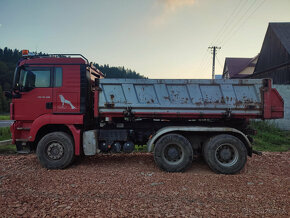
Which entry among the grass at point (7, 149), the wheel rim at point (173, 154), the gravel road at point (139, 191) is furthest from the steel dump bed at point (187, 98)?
the grass at point (7, 149)

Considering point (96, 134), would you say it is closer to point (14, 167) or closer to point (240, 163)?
point (14, 167)

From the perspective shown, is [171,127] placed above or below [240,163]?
above

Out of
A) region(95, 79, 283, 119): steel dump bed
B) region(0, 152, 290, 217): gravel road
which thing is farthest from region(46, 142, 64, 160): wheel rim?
region(95, 79, 283, 119): steel dump bed

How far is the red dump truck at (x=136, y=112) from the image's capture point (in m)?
4.37

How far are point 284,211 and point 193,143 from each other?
7.59ft

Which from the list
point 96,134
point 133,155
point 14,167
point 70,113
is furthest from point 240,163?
point 14,167

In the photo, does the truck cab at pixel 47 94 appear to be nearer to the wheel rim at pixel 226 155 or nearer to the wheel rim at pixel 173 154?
the wheel rim at pixel 173 154

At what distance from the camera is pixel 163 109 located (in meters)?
4.45

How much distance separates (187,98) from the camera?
14.5 ft

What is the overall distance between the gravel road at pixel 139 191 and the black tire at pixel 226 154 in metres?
0.23

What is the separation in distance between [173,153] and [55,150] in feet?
10.4

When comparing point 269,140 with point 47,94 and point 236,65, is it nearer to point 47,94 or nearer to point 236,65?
point 47,94

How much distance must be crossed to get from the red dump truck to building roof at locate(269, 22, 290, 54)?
560 inches

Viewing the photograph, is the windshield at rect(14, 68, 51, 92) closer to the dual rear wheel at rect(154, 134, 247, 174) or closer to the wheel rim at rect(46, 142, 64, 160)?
the wheel rim at rect(46, 142, 64, 160)
